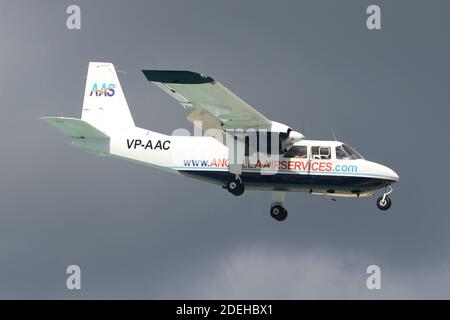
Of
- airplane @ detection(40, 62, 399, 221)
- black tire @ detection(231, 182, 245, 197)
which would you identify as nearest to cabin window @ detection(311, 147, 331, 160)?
airplane @ detection(40, 62, 399, 221)

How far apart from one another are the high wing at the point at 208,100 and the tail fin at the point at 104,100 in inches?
110

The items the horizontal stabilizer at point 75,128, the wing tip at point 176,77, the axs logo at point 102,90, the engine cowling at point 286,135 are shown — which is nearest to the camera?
the wing tip at point 176,77

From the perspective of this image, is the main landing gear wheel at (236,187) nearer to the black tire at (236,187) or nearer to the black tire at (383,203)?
the black tire at (236,187)

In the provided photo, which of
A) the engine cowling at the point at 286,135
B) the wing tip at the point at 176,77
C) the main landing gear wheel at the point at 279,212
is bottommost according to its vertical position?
the main landing gear wheel at the point at 279,212

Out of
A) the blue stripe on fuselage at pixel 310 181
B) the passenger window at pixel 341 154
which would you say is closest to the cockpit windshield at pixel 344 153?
the passenger window at pixel 341 154

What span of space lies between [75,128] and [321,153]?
10697mm

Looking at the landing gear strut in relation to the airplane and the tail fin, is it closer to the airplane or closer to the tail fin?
the airplane

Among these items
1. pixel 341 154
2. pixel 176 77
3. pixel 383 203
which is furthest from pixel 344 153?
pixel 176 77

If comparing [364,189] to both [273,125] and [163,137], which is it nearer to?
[273,125]

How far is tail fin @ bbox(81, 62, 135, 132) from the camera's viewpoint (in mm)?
54594

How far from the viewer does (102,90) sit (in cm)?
5550

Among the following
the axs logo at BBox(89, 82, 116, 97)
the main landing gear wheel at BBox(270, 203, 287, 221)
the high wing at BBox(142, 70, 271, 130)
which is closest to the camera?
the high wing at BBox(142, 70, 271, 130)

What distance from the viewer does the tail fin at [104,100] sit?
54594mm

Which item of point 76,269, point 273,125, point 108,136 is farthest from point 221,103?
point 76,269
